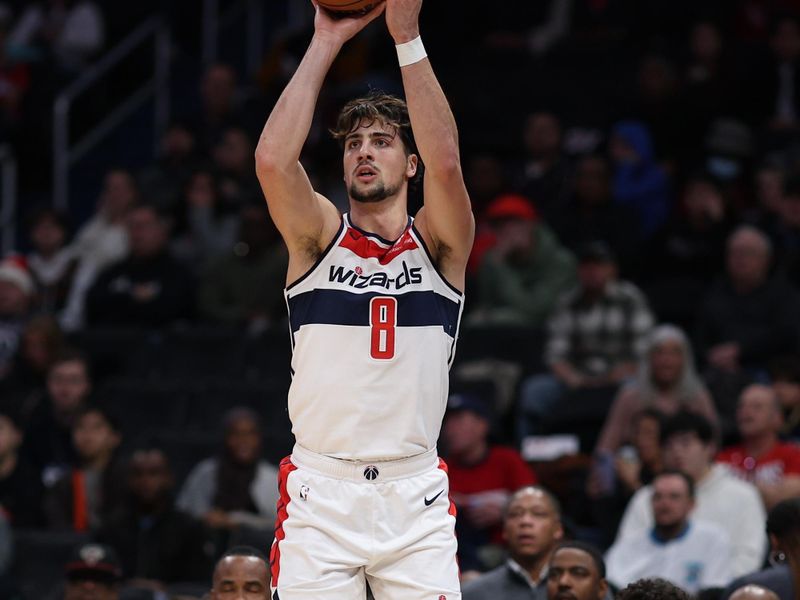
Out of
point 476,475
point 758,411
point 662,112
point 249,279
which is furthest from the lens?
point 662,112

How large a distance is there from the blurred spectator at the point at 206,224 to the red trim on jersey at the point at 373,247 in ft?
25.2

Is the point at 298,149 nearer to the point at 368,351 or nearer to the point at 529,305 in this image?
the point at 368,351

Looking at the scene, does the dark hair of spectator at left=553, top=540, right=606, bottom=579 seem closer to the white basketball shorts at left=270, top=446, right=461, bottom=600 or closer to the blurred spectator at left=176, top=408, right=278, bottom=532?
the white basketball shorts at left=270, top=446, right=461, bottom=600

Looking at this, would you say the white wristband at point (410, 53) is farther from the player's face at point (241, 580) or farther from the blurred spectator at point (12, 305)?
the blurred spectator at point (12, 305)

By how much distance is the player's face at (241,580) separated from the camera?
270 inches

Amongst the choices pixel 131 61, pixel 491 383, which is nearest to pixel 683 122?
pixel 491 383

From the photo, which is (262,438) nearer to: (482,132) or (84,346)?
(84,346)

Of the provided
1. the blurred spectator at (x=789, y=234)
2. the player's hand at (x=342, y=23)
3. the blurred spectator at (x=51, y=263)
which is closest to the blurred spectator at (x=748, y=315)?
the blurred spectator at (x=789, y=234)

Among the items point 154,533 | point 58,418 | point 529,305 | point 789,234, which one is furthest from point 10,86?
point 789,234

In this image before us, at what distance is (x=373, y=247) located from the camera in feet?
17.6

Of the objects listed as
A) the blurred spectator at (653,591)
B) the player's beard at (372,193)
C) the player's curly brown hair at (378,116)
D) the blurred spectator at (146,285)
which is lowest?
the blurred spectator at (653,591)

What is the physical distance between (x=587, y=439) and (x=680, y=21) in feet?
17.6

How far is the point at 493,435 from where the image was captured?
34.0 feet

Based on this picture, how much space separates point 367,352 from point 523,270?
6.66 m
